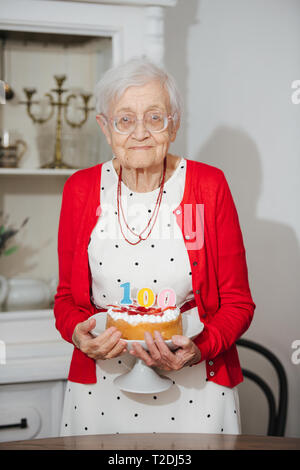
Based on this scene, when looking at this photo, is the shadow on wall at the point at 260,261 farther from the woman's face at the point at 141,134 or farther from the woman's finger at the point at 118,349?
the woman's finger at the point at 118,349

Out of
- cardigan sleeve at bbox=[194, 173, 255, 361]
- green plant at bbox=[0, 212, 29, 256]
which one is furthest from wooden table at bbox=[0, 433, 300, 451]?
green plant at bbox=[0, 212, 29, 256]

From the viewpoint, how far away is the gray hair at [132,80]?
1.16 metres

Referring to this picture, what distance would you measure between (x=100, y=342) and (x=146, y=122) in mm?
471

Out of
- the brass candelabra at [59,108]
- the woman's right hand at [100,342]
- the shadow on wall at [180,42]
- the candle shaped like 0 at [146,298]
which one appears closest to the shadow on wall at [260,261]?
the shadow on wall at [180,42]

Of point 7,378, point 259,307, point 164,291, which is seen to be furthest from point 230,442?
point 259,307

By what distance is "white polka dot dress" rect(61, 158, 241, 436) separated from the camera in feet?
3.91

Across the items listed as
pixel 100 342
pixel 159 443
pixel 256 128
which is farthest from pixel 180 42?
pixel 159 443

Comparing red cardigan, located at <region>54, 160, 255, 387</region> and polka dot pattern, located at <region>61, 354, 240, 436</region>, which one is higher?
red cardigan, located at <region>54, 160, 255, 387</region>

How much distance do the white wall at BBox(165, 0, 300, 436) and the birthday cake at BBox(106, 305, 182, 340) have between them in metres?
1.01

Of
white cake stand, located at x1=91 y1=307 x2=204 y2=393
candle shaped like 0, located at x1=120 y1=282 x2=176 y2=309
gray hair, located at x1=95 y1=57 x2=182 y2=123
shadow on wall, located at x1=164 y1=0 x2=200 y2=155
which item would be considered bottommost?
white cake stand, located at x1=91 y1=307 x2=204 y2=393

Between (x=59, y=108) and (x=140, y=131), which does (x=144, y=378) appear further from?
(x=59, y=108)

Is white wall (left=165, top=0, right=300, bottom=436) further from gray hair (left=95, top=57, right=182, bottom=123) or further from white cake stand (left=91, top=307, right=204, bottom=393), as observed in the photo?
white cake stand (left=91, top=307, right=204, bottom=393)

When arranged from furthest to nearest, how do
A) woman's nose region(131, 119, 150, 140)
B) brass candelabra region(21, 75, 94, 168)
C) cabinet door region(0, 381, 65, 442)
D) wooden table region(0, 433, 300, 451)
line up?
brass candelabra region(21, 75, 94, 168) < cabinet door region(0, 381, 65, 442) < woman's nose region(131, 119, 150, 140) < wooden table region(0, 433, 300, 451)

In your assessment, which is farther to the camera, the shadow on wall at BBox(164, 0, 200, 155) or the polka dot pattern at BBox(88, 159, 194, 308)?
the shadow on wall at BBox(164, 0, 200, 155)
